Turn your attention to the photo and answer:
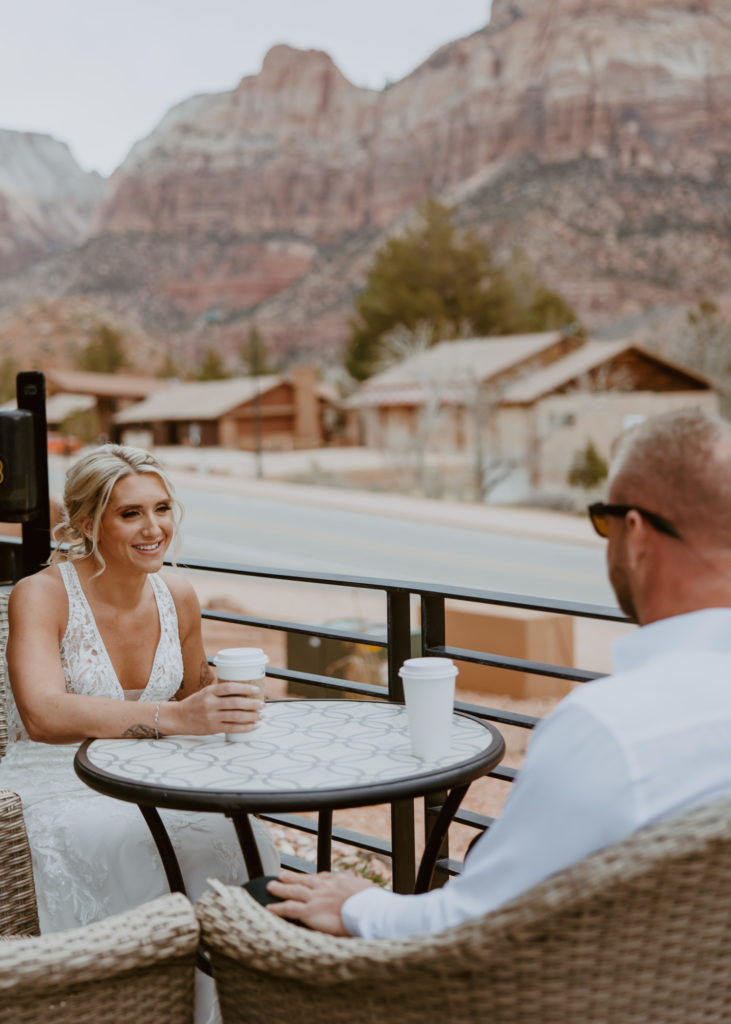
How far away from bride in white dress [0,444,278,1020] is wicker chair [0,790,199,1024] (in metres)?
0.65

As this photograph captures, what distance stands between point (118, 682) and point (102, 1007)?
1130mm

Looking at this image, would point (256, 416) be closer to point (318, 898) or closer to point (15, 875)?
point (15, 875)

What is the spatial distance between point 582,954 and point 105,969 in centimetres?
53

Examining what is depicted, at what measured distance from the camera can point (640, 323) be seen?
Result: 7212 centimetres

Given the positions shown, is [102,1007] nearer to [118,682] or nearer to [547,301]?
[118,682]

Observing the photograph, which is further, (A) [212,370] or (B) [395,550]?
(A) [212,370]

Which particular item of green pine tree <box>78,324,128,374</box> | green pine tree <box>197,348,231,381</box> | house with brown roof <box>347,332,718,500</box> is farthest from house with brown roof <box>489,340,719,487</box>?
green pine tree <box>78,324,128,374</box>

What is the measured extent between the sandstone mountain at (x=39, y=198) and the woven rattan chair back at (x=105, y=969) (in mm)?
144506

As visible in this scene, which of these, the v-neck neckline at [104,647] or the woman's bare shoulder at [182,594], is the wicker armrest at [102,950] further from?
the woman's bare shoulder at [182,594]

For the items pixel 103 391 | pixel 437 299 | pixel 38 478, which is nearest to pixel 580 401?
pixel 437 299

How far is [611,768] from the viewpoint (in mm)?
982

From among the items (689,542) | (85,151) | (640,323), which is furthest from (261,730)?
(85,151)

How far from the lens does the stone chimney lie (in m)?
53.4

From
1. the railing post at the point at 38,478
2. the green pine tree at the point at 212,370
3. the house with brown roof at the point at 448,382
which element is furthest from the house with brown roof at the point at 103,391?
the railing post at the point at 38,478
